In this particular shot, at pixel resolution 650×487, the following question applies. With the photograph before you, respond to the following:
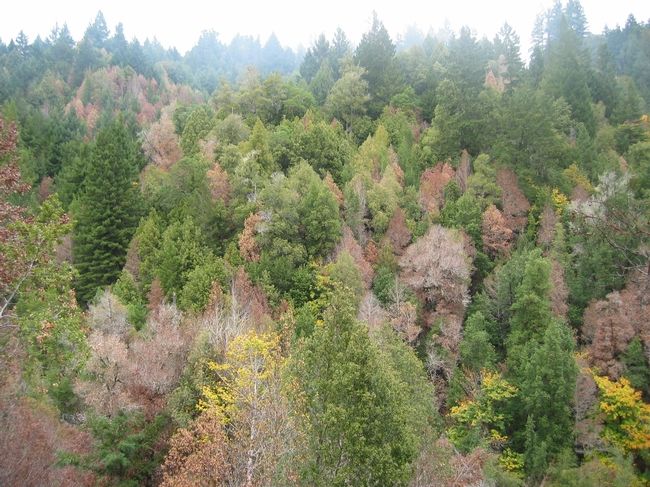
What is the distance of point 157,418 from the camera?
2364 centimetres

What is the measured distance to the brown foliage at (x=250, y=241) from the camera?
41656 millimetres

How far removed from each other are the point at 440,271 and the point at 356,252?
22.7 feet

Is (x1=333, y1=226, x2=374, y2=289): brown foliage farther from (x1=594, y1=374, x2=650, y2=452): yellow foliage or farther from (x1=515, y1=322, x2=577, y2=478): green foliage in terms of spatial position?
(x1=594, y1=374, x2=650, y2=452): yellow foliage

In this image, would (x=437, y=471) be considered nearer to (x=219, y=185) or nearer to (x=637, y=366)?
(x=637, y=366)

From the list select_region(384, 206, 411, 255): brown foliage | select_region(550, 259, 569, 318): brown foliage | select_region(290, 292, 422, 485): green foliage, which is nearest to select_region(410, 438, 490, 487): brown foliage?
select_region(290, 292, 422, 485): green foliage

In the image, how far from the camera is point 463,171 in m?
48.5

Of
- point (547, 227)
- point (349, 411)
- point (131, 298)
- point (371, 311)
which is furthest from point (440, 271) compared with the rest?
point (131, 298)

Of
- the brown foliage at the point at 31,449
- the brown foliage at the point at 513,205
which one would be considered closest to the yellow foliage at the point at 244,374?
the brown foliage at the point at 31,449

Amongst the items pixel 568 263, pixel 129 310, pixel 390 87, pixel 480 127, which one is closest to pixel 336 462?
pixel 129 310

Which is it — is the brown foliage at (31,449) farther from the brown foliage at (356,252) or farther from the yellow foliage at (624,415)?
the yellow foliage at (624,415)

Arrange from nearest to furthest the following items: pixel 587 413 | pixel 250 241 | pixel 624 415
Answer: pixel 624 415 → pixel 587 413 → pixel 250 241

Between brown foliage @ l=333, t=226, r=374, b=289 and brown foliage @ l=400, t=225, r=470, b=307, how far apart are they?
104 inches

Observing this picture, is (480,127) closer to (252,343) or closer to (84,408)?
(252,343)

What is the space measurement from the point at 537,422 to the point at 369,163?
28.0 metres
